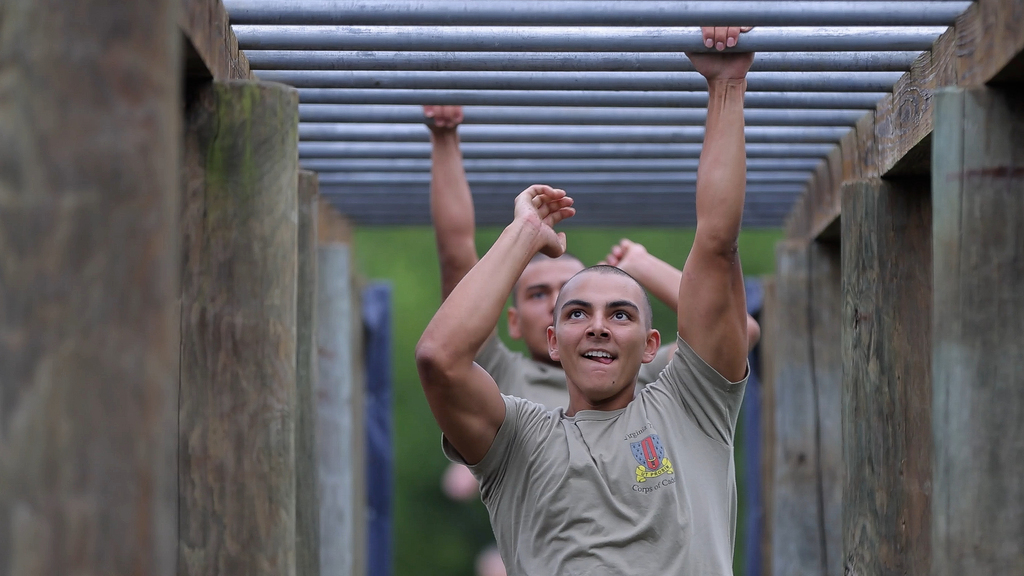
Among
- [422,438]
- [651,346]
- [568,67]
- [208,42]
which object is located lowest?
[422,438]

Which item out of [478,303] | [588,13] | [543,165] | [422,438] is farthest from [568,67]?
[422,438]

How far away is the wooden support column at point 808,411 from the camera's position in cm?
682

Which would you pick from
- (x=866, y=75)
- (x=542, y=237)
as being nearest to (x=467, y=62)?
(x=542, y=237)

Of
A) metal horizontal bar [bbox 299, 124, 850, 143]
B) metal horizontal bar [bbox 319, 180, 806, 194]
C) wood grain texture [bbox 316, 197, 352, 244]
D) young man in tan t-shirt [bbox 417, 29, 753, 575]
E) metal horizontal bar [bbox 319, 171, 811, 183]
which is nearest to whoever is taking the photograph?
young man in tan t-shirt [bbox 417, 29, 753, 575]

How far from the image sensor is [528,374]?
18.4ft

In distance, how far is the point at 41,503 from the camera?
2092 mm

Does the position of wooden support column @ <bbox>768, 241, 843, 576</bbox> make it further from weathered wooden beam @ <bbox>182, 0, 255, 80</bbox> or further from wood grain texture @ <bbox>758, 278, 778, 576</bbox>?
weathered wooden beam @ <bbox>182, 0, 255, 80</bbox>

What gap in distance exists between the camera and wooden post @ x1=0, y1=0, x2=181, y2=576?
2.10m

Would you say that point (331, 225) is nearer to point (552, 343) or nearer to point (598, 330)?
point (552, 343)

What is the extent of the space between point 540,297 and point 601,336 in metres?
1.56

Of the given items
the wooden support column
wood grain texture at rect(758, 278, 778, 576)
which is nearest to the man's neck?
the wooden support column

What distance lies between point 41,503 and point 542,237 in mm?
2395

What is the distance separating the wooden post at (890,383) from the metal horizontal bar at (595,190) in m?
2.24

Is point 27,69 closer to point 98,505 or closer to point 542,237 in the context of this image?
point 98,505
